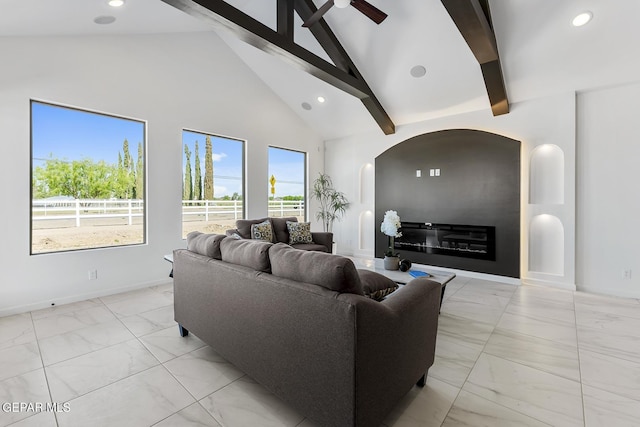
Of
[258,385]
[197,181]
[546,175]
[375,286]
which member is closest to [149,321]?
[258,385]

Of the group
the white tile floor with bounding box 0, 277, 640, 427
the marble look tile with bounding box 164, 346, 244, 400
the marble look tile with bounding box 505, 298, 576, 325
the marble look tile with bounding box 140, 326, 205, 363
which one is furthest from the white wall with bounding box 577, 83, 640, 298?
the marble look tile with bounding box 140, 326, 205, 363

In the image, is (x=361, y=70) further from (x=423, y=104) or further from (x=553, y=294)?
(x=553, y=294)

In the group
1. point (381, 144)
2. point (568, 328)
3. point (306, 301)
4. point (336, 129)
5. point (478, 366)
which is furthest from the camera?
point (336, 129)

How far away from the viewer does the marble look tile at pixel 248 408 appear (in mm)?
1705

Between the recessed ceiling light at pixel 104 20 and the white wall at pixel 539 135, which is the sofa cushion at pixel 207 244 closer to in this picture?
the recessed ceiling light at pixel 104 20

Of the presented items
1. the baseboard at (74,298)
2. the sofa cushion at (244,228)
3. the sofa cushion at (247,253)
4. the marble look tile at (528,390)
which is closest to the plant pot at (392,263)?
the marble look tile at (528,390)

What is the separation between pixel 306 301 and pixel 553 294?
4.16 m

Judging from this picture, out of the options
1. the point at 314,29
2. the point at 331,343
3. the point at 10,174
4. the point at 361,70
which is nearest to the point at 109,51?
the point at 10,174

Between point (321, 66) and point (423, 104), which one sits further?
point (423, 104)

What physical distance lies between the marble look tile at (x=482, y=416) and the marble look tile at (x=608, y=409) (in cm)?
36

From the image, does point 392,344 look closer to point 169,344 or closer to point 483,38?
point 169,344

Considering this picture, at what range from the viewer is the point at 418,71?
4570mm

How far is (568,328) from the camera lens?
2.95 m

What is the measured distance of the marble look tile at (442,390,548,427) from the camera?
5.54 feet
